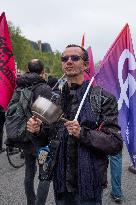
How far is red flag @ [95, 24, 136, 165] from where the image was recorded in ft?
14.2

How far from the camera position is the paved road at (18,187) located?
5133 mm

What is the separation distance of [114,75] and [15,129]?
3.84ft

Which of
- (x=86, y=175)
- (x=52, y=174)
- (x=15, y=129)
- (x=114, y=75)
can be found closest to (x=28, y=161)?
(x=15, y=129)

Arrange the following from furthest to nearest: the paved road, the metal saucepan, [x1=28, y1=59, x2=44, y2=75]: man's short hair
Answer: the paved road, [x1=28, y1=59, x2=44, y2=75]: man's short hair, the metal saucepan

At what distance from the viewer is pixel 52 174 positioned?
284cm

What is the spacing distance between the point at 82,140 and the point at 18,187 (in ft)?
11.1

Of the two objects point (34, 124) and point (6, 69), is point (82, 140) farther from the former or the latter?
point (6, 69)

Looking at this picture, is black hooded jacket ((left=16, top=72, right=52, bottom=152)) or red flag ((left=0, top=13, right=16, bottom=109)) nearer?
black hooded jacket ((left=16, top=72, right=52, bottom=152))

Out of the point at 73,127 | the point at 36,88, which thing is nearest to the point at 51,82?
the point at 36,88

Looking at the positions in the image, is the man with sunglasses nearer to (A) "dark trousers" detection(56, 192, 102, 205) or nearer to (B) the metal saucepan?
(A) "dark trousers" detection(56, 192, 102, 205)

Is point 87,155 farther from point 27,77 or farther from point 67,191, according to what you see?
point 27,77

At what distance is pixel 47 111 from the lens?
2377 mm

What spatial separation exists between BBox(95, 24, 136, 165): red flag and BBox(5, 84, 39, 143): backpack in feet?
2.46

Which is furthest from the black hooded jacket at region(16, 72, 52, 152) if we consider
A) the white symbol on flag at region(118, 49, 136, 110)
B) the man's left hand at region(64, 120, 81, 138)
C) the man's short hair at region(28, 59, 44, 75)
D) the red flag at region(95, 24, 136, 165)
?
the man's left hand at region(64, 120, 81, 138)
